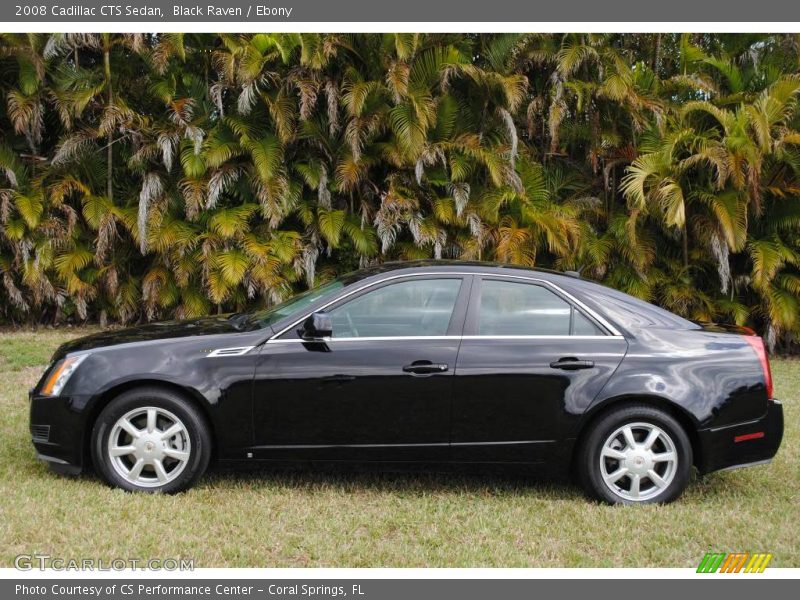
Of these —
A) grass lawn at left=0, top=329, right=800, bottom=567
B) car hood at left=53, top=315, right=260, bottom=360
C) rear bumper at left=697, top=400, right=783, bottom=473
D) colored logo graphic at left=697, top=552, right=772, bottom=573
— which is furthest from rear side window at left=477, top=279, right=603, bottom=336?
car hood at left=53, top=315, right=260, bottom=360

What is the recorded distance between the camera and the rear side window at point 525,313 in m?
4.77

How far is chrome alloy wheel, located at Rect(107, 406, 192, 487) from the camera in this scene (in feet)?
15.1

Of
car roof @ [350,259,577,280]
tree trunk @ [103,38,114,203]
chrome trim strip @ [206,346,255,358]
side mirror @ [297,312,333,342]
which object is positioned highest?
tree trunk @ [103,38,114,203]

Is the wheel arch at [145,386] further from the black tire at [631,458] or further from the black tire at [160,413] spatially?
the black tire at [631,458]

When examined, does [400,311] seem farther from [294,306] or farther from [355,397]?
[294,306]

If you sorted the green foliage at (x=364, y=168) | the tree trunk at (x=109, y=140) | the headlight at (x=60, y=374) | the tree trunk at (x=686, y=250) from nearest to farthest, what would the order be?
the headlight at (x=60, y=374) < the green foliage at (x=364, y=168) < the tree trunk at (x=109, y=140) < the tree trunk at (x=686, y=250)

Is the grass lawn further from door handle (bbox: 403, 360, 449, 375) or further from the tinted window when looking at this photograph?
the tinted window

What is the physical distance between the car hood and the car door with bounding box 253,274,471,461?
0.51 metres

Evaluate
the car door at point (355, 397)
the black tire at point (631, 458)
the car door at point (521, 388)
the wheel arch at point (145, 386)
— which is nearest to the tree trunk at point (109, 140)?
the wheel arch at point (145, 386)

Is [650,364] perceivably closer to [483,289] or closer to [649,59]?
[483,289]

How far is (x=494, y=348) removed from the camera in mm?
4684

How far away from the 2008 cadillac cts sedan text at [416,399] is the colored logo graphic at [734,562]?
64cm

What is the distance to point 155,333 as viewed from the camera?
4.95m

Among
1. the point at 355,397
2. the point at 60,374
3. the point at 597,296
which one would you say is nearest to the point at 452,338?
the point at 355,397
